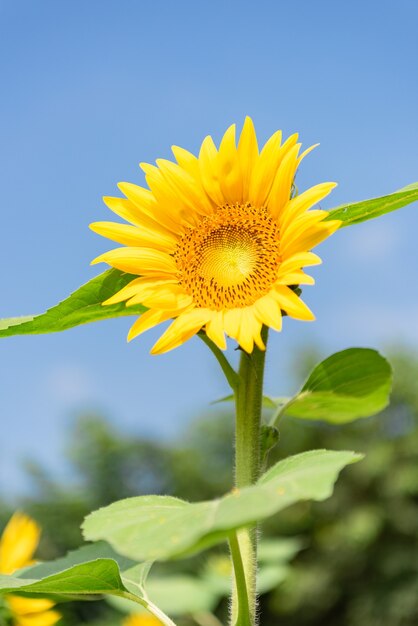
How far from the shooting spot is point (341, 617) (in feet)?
41.1

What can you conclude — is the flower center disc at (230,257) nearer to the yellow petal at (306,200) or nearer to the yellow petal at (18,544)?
the yellow petal at (306,200)

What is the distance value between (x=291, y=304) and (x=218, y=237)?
0.16 metres

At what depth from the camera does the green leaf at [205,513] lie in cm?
57

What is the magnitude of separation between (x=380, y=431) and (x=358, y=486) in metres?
0.86

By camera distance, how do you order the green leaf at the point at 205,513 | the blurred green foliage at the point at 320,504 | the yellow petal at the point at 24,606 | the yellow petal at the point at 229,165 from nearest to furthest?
the green leaf at the point at 205,513 → the yellow petal at the point at 229,165 → the yellow petal at the point at 24,606 → the blurred green foliage at the point at 320,504

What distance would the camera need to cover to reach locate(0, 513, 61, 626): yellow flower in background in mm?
1537

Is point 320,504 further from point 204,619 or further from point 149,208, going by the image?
point 149,208

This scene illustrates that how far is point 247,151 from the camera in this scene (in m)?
0.87

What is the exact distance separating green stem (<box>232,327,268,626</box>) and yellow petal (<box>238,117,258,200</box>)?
0.59 ft

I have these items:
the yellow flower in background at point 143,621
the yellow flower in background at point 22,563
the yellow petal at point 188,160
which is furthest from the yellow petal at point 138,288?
the yellow flower in background at point 143,621

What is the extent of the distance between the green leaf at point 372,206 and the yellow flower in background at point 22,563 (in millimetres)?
946

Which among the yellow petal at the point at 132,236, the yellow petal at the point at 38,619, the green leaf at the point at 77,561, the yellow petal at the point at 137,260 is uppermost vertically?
the yellow petal at the point at 132,236

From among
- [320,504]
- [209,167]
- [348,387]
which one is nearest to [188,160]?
[209,167]

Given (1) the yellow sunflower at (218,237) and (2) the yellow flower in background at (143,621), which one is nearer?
(1) the yellow sunflower at (218,237)
